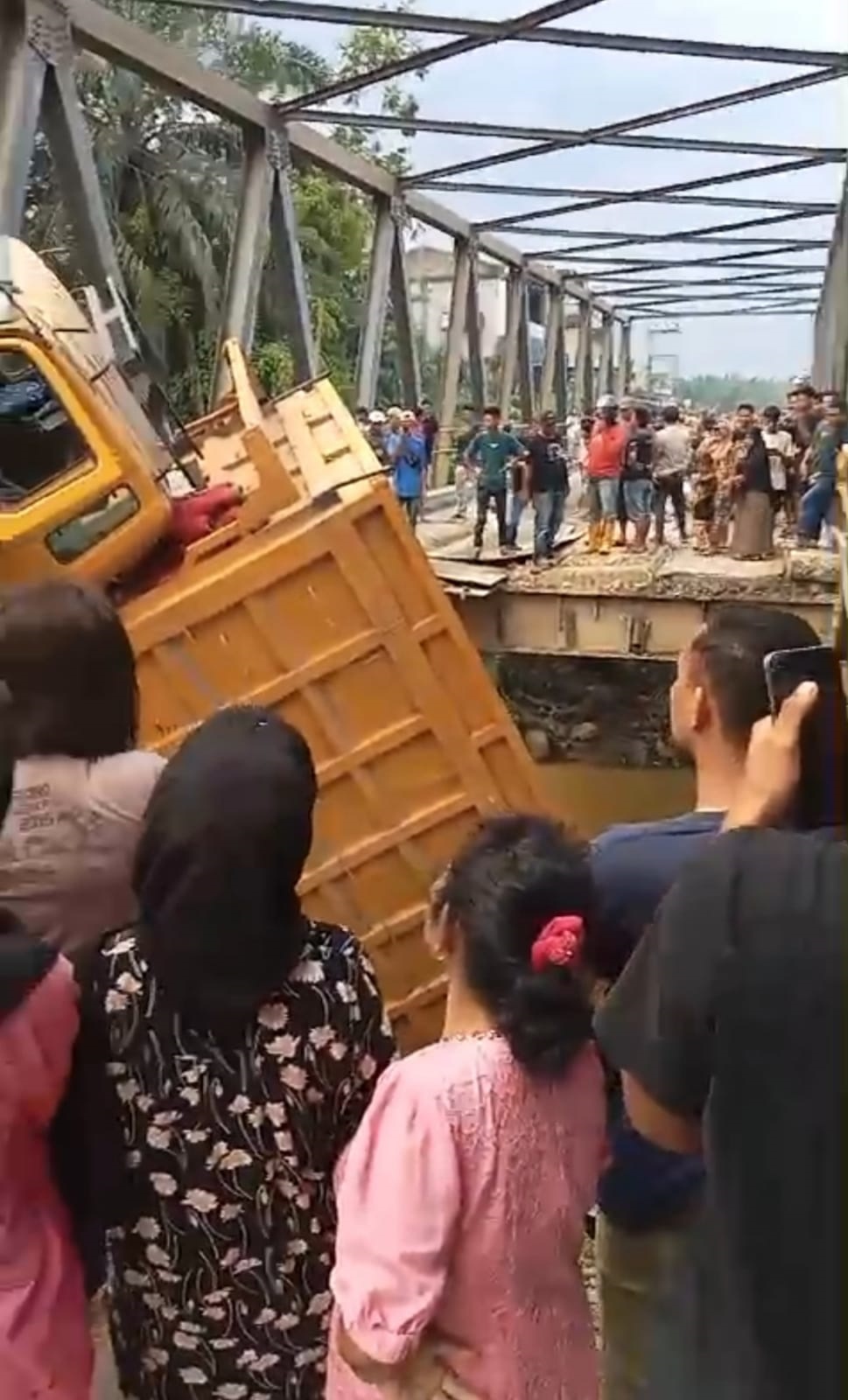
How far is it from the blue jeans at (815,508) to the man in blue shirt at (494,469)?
233cm

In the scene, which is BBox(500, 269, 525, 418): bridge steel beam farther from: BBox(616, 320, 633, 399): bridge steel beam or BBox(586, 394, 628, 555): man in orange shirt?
BBox(616, 320, 633, 399): bridge steel beam

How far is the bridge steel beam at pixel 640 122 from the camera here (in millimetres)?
15000

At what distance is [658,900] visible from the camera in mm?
2559

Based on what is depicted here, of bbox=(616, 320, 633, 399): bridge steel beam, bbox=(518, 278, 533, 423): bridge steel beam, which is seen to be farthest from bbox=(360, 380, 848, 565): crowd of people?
bbox=(616, 320, 633, 399): bridge steel beam

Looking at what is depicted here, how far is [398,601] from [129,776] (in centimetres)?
283

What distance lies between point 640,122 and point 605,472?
6.15 metres

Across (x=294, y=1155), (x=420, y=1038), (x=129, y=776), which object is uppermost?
(x=129, y=776)

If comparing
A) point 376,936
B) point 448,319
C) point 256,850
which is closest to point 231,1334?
point 256,850

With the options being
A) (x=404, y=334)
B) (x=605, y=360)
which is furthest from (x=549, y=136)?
(x=605, y=360)

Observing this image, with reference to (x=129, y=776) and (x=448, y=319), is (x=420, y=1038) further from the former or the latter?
(x=448, y=319)

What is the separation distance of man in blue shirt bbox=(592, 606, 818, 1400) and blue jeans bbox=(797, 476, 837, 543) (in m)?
9.13

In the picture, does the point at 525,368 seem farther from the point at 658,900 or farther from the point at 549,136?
the point at 658,900

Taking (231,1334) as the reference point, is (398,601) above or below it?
above

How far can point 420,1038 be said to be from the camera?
5859mm
